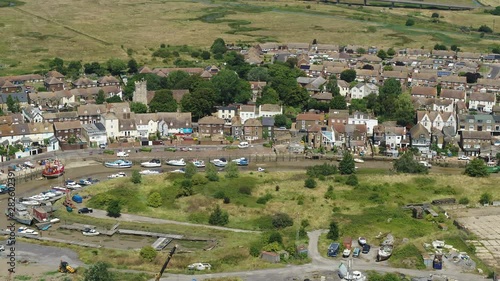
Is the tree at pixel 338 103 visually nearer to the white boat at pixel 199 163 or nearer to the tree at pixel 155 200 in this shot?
the white boat at pixel 199 163

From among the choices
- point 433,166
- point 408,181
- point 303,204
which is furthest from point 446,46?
point 303,204

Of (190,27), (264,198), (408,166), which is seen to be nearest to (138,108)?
(264,198)

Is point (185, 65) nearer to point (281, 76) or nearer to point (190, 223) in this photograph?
point (281, 76)

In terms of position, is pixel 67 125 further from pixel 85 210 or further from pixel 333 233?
pixel 333 233

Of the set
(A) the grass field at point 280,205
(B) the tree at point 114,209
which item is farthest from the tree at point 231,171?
(B) the tree at point 114,209

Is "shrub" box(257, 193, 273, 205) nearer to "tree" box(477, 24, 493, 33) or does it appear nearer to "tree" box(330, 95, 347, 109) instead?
"tree" box(330, 95, 347, 109)

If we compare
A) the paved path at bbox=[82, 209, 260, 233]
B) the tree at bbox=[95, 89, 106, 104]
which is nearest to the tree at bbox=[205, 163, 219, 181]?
the paved path at bbox=[82, 209, 260, 233]

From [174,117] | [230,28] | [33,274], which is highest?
[230,28]
